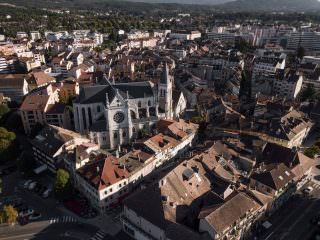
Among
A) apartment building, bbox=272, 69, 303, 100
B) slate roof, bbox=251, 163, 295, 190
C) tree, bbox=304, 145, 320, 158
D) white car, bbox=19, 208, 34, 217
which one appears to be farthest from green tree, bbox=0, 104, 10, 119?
apartment building, bbox=272, 69, 303, 100

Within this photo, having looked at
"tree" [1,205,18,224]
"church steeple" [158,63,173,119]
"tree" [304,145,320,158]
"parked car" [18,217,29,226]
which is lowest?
"parked car" [18,217,29,226]

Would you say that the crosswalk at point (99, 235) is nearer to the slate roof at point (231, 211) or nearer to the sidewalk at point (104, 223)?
the sidewalk at point (104, 223)

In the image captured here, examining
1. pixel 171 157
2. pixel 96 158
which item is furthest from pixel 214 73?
pixel 96 158

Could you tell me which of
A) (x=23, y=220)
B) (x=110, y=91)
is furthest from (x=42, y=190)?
(x=110, y=91)

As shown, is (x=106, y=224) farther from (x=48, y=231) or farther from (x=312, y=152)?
(x=312, y=152)

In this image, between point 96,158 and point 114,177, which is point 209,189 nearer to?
point 114,177

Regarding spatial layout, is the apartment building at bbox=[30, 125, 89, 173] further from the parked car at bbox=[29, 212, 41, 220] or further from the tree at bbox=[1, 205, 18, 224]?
the tree at bbox=[1, 205, 18, 224]

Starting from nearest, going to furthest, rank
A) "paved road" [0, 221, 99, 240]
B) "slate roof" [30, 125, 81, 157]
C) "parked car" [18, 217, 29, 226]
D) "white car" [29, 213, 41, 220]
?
1. "paved road" [0, 221, 99, 240]
2. "parked car" [18, 217, 29, 226]
3. "white car" [29, 213, 41, 220]
4. "slate roof" [30, 125, 81, 157]
